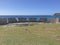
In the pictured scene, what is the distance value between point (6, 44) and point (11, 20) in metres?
18.7

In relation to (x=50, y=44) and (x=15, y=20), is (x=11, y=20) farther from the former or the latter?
(x=50, y=44)

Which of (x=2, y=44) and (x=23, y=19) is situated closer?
(x=2, y=44)

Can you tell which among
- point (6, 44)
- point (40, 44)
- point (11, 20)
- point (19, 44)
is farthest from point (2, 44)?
point (11, 20)

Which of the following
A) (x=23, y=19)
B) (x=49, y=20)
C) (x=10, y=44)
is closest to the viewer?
(x=10, y=44)

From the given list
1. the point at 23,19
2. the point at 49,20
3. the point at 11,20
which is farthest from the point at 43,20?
the point at 11,20

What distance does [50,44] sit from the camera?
5652 millimetres

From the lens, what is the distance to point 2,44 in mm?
5609

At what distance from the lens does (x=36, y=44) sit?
18.5 feet

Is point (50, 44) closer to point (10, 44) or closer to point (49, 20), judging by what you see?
point (10, 44)

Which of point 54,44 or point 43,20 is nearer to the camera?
point 54,44

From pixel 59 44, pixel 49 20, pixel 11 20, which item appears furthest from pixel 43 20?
pixel 59 44

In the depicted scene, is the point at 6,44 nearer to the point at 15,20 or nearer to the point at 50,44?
the point at 50,44

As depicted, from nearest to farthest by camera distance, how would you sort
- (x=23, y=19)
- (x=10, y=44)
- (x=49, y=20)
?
(x=10, y=44) → (x=49, y=20) → (x=23, y=19)

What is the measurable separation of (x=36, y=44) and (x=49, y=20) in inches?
723
